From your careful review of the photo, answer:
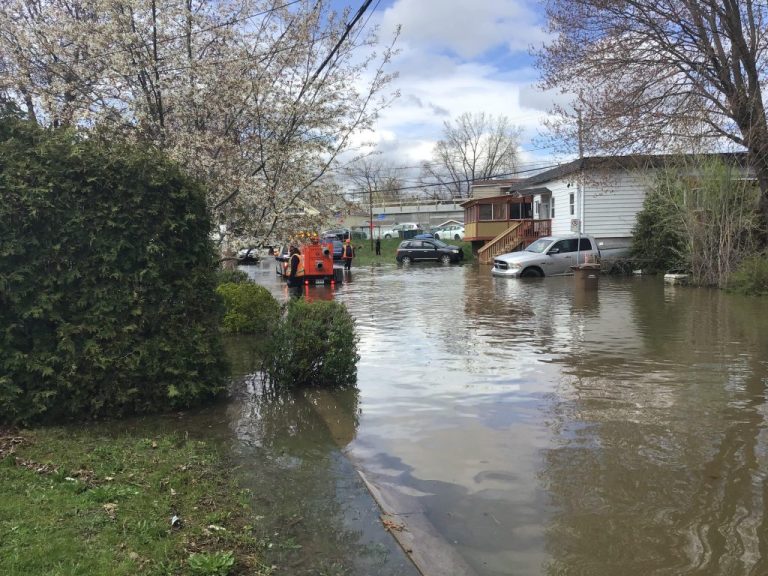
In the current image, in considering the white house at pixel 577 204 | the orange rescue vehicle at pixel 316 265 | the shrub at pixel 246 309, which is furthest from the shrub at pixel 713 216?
the shrub at pixel 246 309

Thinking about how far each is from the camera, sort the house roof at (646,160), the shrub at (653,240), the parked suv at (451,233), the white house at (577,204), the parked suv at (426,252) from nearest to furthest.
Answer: the house roof at (646,160), the white house at (577,204), the shrub at (653,240), the parked suv at (426,252), the parked suv at (451,233)

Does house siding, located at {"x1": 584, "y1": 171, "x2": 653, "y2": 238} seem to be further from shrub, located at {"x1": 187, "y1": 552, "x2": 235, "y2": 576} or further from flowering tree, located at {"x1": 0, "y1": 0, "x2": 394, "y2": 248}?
shrub, located at {"x1": 187, "y1": 552, "x2": 235, "y2": 576}

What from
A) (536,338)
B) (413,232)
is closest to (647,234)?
(536,338)

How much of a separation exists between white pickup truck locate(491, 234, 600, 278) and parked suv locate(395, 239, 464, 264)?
14205 mm

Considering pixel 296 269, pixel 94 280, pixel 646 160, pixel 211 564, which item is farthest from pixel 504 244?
pixel 211 564

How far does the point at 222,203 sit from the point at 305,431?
5.05 metres

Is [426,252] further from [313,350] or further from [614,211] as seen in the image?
[313,350]

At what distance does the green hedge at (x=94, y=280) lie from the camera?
5.69m

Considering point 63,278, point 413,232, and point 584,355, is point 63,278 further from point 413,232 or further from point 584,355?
point 413,232

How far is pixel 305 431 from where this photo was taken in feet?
19.6

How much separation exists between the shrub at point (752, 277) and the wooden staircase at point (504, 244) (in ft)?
58.1

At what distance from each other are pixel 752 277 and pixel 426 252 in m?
24.0

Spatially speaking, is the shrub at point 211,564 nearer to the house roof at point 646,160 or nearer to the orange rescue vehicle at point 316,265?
the house roof at point 646,160

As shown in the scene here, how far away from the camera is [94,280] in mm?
5934
